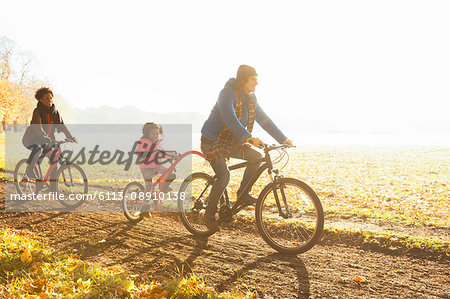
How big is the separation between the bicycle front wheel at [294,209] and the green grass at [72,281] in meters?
1.40

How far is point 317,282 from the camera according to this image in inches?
160

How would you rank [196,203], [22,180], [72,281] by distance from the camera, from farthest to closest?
[22,180] < [196,203] < [72,281]

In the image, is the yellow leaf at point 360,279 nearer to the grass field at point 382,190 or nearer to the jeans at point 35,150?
the grass field at point 382,190

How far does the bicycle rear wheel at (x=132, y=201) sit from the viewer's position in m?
6.52

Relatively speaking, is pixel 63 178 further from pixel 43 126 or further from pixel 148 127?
pixel 148 127

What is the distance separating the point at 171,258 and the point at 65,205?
12.6ft

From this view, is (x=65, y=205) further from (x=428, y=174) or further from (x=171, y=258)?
(x=428, y=174)

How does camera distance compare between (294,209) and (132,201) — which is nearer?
(294,209)

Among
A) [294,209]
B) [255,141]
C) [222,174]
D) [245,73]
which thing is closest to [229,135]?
[222,174]

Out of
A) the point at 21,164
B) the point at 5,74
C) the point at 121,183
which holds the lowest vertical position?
the point at 121,183

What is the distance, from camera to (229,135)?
17.3 ft

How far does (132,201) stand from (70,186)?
68.0 inches

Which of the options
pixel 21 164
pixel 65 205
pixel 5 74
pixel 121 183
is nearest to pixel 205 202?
pixel 65 205

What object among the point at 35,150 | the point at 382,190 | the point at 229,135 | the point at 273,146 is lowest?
the point at 382,190
